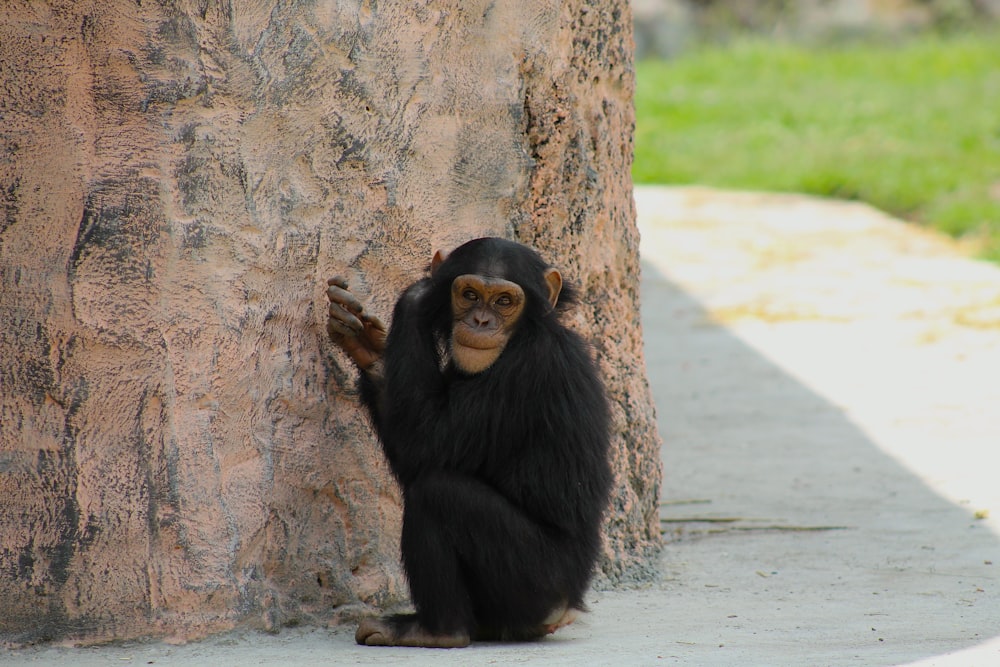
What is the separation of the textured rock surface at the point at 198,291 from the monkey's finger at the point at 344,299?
0.07 m

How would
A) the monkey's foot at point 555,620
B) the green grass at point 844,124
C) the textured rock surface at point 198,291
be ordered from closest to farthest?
the textured rock surface at point 198,291 < the monkey's foot at point 555,620 < the green grass at point 844,124

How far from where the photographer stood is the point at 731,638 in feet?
12.5

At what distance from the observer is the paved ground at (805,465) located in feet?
12.2

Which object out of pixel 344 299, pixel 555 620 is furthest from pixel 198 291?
pixel 555 620

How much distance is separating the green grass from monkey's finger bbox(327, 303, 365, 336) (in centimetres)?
744

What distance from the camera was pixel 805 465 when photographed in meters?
6.15

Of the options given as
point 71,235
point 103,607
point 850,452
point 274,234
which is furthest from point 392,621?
point 850,452

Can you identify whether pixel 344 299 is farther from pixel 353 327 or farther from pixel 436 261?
pixel 436 261

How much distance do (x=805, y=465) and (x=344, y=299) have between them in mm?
3013

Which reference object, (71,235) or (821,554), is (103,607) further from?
(821,554)

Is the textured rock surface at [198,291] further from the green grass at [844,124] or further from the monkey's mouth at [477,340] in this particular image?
the green grass at [844,124]

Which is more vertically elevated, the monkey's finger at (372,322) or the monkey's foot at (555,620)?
the monkey's finger at (372,322)

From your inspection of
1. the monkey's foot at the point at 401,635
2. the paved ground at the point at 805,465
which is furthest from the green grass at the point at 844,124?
the monkey's foot at the point at 401,635

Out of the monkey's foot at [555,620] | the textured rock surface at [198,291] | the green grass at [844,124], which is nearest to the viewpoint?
the textured rock surface at [198,291]
